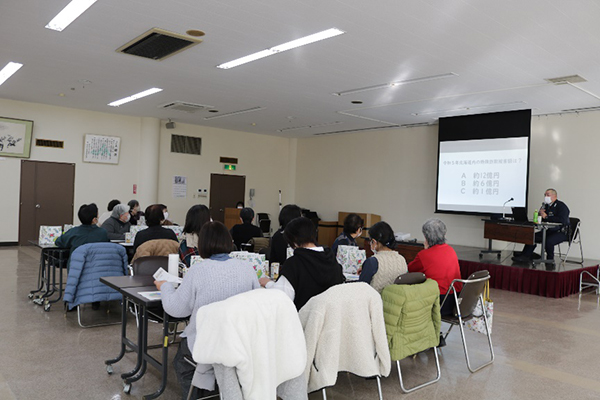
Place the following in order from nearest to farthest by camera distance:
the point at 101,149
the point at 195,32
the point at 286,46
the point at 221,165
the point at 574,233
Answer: the point at 195,32
the point at 286,46
the point at 574,233
the point at 101,149
the point at 221,165

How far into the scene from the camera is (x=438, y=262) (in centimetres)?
387

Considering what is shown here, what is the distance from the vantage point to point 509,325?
544cm

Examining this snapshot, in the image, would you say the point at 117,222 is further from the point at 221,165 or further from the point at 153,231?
the point at 221,165

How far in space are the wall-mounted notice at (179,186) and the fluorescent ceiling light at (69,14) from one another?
7.28 m

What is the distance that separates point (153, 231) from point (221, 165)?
9082 mm

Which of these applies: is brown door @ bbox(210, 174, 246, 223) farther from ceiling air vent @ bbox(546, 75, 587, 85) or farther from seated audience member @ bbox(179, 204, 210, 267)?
seated audience member @ bbox(179, 204, 210, 267)

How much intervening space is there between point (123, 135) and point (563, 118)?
9848 millimetres

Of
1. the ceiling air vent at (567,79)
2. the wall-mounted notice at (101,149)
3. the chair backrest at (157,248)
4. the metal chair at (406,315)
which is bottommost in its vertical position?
the metal chair at (406,315)

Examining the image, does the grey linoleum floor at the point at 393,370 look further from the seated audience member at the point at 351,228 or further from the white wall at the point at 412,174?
the white wall at the point at 412,174

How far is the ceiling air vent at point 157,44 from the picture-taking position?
5.71 meters

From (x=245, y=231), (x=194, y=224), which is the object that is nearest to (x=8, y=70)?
(x=245, y=231)

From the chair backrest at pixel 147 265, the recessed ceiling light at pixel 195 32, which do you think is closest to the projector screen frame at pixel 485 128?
the recessed ceiling light at pixel 195 32

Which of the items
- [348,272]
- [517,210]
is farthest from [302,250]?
[517,210]

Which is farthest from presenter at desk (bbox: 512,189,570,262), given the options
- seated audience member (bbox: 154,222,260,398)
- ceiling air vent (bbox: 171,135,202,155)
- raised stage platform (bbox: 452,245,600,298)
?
ceiling air vent (bbox: 171,135,202,155)
